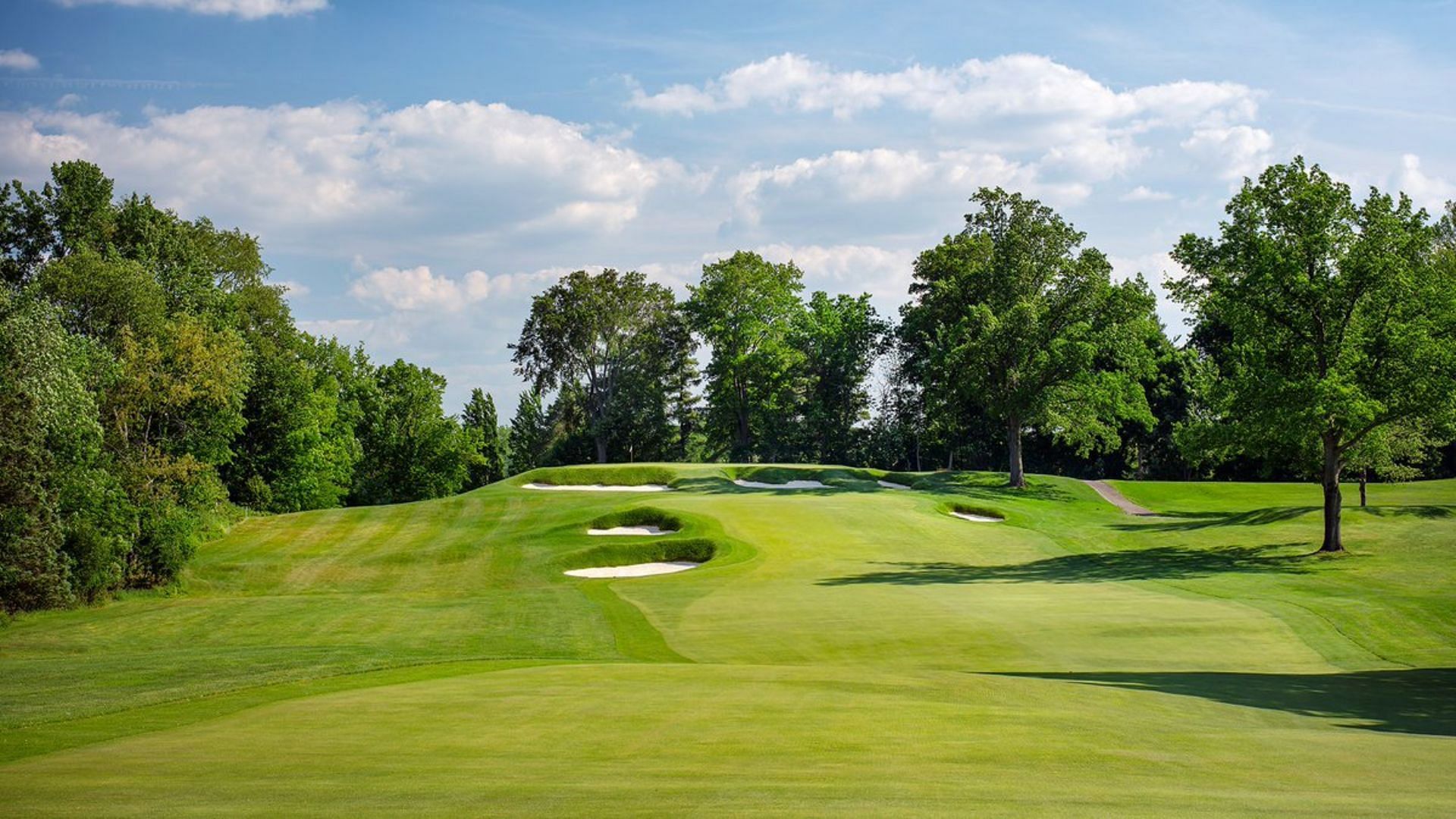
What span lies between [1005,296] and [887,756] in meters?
56.6

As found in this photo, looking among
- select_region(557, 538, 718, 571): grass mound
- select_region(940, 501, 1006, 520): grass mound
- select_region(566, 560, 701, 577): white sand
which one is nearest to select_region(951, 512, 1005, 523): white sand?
select_region(940, 501, 1006, 520): grass mound

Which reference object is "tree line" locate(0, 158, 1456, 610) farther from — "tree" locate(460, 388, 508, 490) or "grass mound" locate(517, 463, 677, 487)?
"grass mound" locate(517, 463, 677, 487)

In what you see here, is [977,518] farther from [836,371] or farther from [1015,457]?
[836,371]

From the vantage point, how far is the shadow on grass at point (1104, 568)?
3303cm

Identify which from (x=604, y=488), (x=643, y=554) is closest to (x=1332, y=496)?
(x=643, y=554)

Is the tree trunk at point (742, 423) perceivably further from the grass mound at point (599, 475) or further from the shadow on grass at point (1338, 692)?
the shadow on grass at point (1338, 692)

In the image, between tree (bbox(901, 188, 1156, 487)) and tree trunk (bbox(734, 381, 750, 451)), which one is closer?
tree (bbox(901, 188, 1156, 487))

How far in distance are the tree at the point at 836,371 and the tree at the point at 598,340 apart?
12.8 meters

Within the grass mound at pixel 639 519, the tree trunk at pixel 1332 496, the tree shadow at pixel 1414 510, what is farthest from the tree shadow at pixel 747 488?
the tree trunk at pixel 1332 496

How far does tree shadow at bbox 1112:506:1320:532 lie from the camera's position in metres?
47.1

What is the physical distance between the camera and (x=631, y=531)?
42.7 m

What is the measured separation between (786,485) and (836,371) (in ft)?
101

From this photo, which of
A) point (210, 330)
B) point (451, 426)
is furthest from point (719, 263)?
point (210, 330)

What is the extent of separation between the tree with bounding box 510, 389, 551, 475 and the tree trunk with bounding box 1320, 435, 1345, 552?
75.6 meters
